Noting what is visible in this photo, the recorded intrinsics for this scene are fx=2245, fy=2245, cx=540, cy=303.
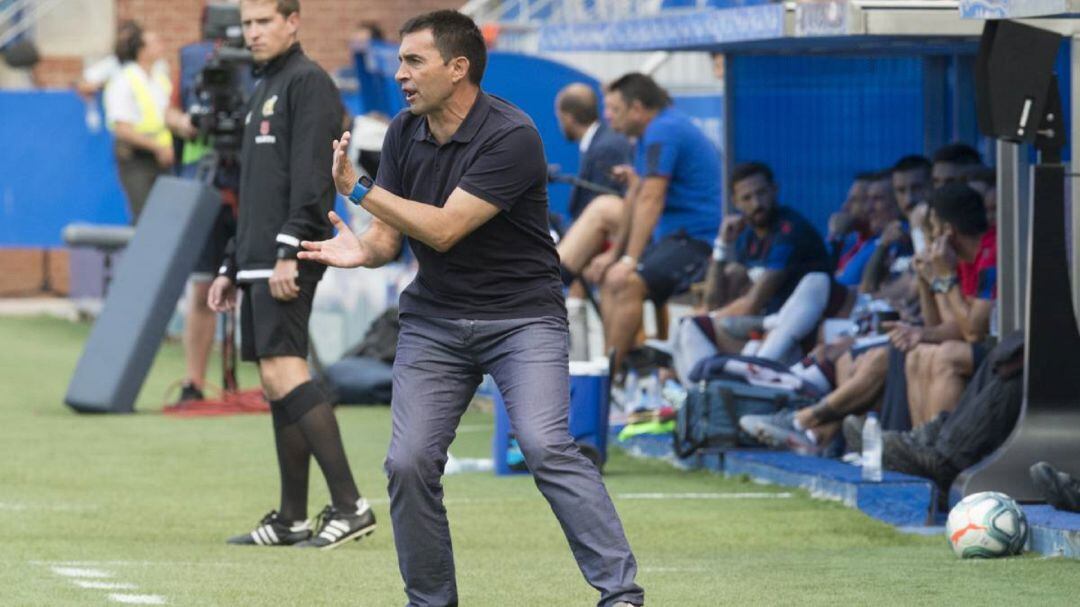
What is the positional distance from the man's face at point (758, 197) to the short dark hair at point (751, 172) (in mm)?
15

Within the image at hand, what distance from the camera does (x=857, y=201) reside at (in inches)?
469

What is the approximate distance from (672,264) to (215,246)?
2.81 m

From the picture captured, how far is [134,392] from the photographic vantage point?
13367mm

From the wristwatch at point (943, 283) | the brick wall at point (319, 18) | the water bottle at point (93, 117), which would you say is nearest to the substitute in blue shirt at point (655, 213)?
the wristwatch at point (943, 283)

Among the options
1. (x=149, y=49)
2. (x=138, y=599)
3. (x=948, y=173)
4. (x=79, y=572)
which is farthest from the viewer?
(x=149, y=49)

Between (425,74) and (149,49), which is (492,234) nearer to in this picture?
(425,74)

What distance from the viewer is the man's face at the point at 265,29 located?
325 inches

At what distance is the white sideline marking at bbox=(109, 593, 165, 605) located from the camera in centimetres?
673

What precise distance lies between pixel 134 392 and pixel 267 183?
5511mm

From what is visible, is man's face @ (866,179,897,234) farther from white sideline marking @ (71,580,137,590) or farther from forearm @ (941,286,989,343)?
white sideline marking @ (71,580,137,590)

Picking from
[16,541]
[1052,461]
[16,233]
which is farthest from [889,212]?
[16,233]

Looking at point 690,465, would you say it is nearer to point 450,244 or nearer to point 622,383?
point 622,383

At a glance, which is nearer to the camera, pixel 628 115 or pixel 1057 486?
pixel 1057 486

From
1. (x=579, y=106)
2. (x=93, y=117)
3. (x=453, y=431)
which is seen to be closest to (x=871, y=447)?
(x=453, y=431)
